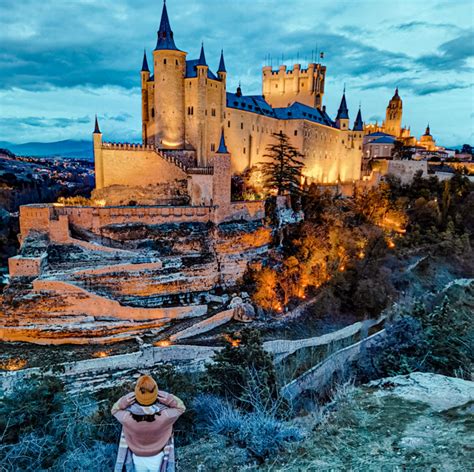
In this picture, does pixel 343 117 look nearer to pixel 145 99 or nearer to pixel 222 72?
pixel 222 72

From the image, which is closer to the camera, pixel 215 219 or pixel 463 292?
pixel 215 219

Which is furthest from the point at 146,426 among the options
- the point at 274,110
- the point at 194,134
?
the point at 274,110

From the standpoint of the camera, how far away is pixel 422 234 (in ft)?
106

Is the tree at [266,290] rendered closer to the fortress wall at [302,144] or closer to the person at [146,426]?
the fortress wall at [302,144]

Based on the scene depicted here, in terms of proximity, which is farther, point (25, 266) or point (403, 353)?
point (25, 266)

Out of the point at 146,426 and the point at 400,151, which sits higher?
the point at 400,151

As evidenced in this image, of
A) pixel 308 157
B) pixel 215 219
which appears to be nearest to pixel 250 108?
pixel 308 157

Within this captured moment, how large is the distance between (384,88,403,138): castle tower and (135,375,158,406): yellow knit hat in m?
65.6

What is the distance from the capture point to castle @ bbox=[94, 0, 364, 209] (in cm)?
2536

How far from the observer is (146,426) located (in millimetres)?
3850

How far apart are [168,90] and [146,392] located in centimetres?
2778

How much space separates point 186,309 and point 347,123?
106ft

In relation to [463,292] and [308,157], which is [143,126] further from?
[463,292]

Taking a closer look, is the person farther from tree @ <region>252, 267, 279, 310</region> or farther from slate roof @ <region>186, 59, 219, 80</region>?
slate roof @ <region>186, 59, 219, 80</region>
